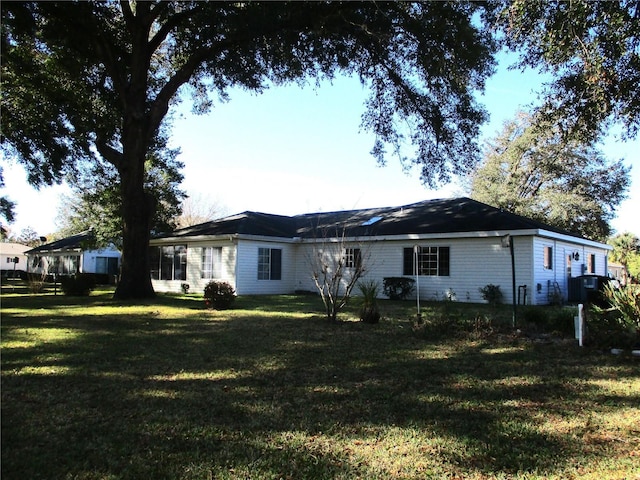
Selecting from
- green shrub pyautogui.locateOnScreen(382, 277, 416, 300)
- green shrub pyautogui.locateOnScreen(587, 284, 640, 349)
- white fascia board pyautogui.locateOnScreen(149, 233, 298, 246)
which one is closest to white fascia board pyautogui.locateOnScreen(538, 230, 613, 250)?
green shrub pyautogui.locateOnScreen(382, 277, 416, 300)

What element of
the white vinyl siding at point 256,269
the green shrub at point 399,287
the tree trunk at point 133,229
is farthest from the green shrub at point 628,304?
the white vinyl siding at point 256,269

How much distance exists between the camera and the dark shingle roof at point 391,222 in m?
16.8

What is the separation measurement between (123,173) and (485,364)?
13349 mm

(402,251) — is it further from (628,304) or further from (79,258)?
(79,258)

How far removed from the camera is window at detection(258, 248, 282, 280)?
2002cm

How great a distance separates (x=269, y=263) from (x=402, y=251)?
5.85 metres

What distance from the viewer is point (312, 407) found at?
4441 millimetres

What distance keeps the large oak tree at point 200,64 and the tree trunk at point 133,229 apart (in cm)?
3

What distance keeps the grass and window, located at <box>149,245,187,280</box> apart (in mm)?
13309

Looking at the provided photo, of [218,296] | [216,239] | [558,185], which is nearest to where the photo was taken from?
Answer: [218,296]

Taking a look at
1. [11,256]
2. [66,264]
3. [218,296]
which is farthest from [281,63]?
[11,256]

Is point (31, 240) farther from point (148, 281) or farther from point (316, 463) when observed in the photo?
point (316, 463)

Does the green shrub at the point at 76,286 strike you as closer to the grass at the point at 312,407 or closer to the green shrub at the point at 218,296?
the green shrub at the point at 218,296

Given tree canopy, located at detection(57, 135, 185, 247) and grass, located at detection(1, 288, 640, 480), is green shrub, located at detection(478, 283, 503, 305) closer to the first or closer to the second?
grass, located at detection(1, 288, 640, 480)
